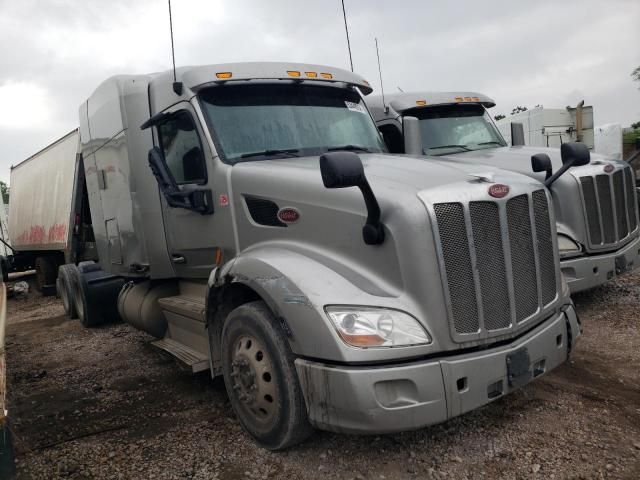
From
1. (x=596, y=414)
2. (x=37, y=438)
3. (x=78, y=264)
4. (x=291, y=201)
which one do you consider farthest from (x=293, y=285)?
(x=78, y=264)

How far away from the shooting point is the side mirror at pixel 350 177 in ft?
9.49

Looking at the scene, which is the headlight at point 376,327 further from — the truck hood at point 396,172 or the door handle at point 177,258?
the door handle at point 177,258

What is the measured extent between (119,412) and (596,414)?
12.0 ft

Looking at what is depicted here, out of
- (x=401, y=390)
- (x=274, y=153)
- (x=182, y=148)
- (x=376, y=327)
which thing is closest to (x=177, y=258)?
(x=182, y=148)

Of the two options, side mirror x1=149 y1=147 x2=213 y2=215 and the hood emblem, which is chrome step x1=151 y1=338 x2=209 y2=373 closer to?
side mirror x1=149 y1=147 x2=213 y2=215

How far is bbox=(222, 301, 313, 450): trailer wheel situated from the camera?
316 cm

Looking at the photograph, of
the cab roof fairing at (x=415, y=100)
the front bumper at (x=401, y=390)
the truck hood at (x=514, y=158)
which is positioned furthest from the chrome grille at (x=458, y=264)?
the cab roof fairing at (x=415, y=100)

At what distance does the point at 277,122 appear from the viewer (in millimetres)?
4277

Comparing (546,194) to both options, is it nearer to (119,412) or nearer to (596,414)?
(596,414)

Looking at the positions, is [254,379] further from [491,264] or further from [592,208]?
[592,208]

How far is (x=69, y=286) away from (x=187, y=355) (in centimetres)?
512

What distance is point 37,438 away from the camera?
4.08m

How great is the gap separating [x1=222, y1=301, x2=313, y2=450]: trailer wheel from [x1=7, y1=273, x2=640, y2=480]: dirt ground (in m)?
0.21

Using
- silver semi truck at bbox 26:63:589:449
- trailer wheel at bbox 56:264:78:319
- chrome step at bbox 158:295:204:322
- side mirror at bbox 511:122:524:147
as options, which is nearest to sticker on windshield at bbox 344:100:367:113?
silver semi truck at bbox 26:63:589:449
